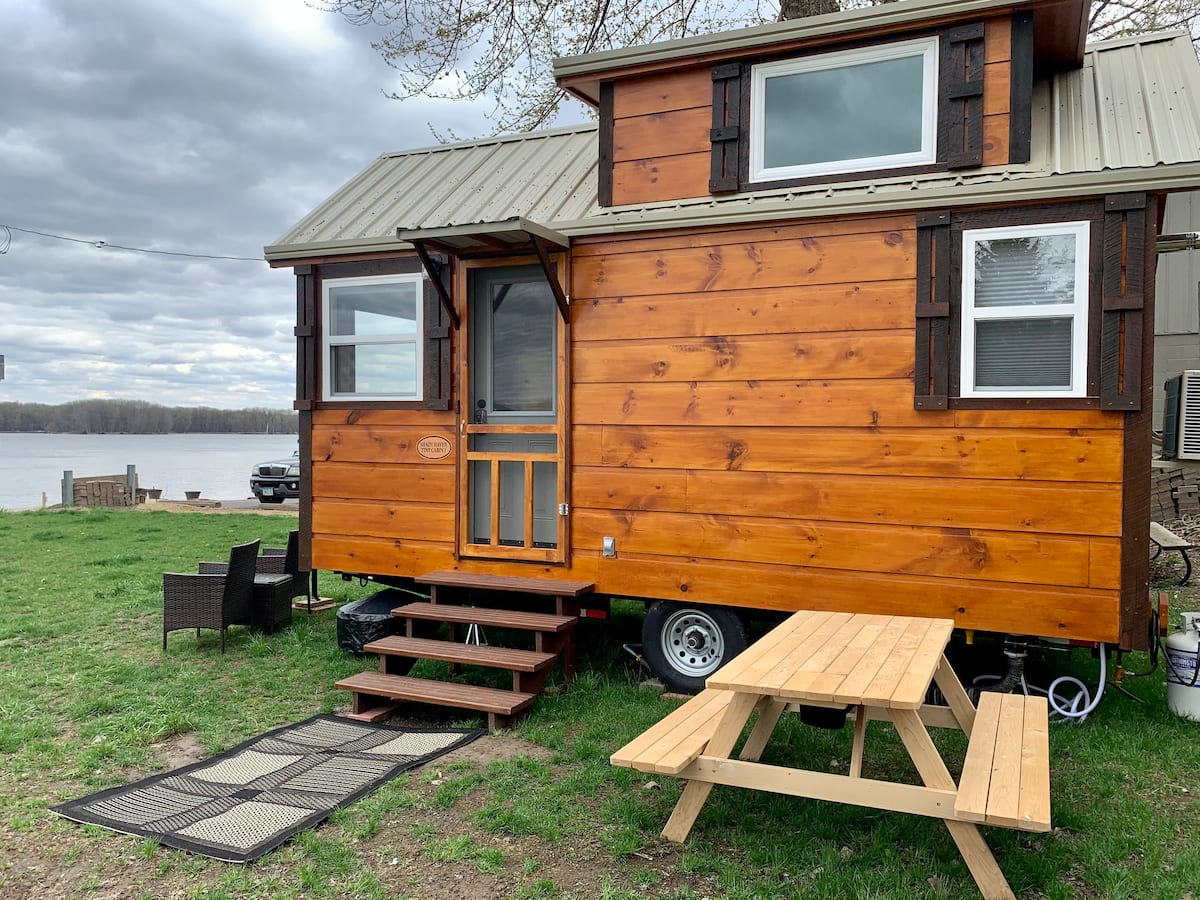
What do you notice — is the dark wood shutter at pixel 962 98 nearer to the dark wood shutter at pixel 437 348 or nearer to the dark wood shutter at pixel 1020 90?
the dark wood shutter at pixel 1020 90

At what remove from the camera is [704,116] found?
568 centimetres

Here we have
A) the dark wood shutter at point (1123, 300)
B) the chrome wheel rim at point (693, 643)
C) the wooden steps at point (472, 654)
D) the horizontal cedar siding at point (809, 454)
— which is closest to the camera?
the dark wood shutter at point (1123, 300)

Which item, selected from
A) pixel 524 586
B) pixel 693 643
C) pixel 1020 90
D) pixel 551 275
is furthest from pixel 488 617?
pixel 1020 90

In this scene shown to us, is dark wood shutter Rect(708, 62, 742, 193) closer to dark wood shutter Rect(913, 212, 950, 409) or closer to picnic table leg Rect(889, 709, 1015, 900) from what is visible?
dark wood shutter Rect(913, 212, 950, 409)

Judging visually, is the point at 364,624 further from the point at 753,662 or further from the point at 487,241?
the point at 753,662

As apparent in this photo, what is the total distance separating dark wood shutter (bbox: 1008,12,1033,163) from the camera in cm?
492

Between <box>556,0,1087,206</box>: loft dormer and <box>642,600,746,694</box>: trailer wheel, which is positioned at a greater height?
<box>556,0,1087,206</box>: loft dormer

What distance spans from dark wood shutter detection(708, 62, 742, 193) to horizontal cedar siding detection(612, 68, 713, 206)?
2.3 inches

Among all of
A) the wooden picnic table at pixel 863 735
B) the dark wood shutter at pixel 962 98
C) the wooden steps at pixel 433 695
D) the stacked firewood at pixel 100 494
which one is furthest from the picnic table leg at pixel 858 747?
the stacked firewood at pixel 100 494

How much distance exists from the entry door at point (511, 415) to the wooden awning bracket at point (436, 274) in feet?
0.44

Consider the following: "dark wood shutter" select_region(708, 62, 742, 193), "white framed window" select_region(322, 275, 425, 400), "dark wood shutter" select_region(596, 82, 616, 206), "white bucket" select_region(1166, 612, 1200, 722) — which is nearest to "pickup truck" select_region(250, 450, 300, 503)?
"white framed window" select_region(322, 275, 425, 400)

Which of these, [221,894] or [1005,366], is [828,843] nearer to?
[221,894]

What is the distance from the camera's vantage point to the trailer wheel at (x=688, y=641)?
5.55 meters

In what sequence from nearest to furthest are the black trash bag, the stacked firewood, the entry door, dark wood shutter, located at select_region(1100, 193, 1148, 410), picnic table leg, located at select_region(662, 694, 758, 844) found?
picnic table leg, located at select_region(662, 694, 758, 844), dark wood shutter, located at select_region(1100, 193, 1148, 410), the entry door, the black trash bag, the stacked firewood
